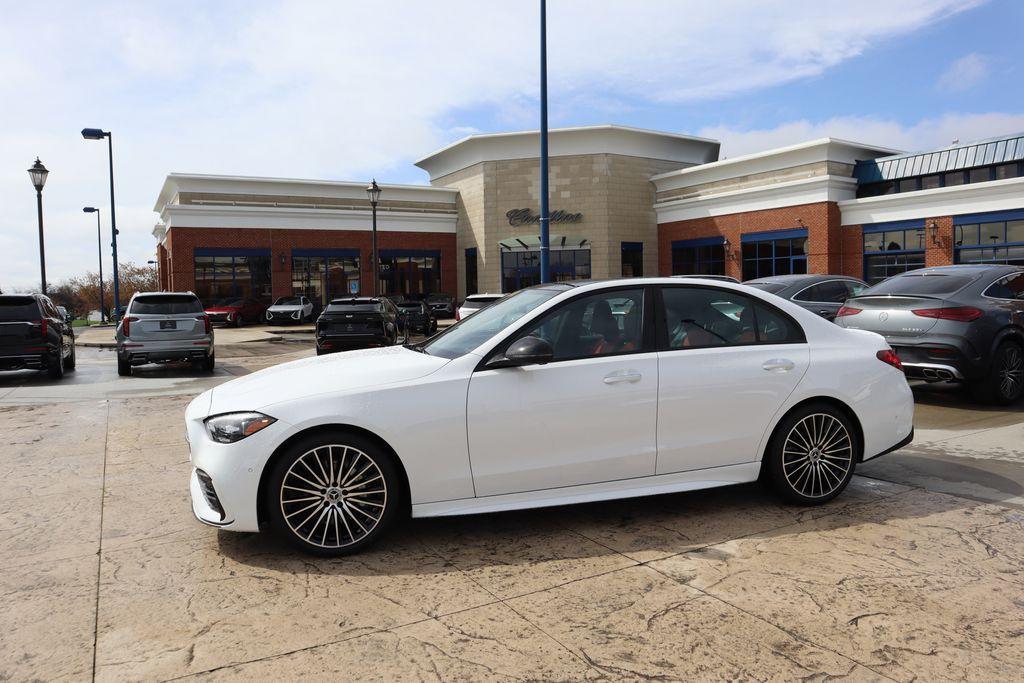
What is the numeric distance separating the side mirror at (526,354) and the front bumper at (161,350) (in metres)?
11.7

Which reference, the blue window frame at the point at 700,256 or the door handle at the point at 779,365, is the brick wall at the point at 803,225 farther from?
the door handle at the point at 779,365

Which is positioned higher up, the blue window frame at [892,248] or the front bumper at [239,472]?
the blue window frame at [892,248]

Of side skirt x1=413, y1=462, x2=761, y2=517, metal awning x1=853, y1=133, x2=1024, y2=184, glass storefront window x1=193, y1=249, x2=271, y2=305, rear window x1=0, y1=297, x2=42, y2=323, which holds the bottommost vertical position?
side skirt x1=413, y1=462, x2=761, y2=517

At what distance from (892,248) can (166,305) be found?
2727 cm

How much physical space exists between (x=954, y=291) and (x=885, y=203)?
23943mm

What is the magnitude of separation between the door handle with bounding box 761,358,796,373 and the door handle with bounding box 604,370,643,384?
2.99 ft

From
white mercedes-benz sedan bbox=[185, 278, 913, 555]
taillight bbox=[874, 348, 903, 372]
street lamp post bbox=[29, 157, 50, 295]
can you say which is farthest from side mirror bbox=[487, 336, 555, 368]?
street lamp post bbox=[29, 157, 50, 295]

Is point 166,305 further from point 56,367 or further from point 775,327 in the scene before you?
point 775,327

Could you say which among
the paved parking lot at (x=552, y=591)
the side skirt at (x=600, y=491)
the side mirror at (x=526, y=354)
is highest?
the side mirror at (x=526, y=354)

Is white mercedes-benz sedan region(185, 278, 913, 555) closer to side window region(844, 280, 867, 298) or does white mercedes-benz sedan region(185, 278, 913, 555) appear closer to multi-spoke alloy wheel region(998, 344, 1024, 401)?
multi-spoke alloy wheel region(998, 344, 1024, 401)

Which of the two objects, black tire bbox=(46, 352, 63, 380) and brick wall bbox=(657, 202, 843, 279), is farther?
brick wall bbox=(657, 202, 843, 279)

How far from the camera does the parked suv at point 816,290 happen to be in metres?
12.1

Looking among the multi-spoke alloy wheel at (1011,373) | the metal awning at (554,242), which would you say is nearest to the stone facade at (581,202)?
the metal awning at (554,242)

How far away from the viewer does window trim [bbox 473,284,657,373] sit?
14.3 ft
